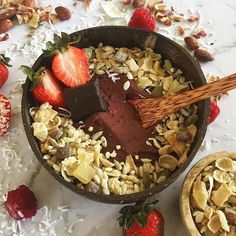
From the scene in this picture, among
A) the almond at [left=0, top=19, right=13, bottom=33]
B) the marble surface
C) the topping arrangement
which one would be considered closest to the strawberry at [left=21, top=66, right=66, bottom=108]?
the topping arrangement

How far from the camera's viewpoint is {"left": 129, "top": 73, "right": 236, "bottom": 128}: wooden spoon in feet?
2.75

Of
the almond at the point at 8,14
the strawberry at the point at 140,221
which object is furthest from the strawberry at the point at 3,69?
the strawberry at the point at 140,221

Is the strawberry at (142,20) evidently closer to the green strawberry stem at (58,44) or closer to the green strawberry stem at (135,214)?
the green strawberry stem at (58,44)

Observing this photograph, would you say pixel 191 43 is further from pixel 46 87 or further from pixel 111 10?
pixel 46 87

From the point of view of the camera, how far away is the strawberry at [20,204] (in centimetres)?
90

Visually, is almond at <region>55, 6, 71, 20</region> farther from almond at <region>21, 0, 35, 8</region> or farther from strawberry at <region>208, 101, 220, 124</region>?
strawberry at <region>208, 101, 220, 124</region>

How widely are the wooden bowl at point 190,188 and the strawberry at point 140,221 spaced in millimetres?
52

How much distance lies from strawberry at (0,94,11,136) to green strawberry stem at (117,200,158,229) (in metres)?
0.28

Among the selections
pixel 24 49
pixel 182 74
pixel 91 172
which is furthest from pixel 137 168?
pixel 24 49

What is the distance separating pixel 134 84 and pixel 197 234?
0.29m

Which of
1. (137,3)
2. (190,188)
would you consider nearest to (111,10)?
(137,3)

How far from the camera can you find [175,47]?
94 cm

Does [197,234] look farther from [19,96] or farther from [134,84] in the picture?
[19,96]

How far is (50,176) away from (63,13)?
0.36m
